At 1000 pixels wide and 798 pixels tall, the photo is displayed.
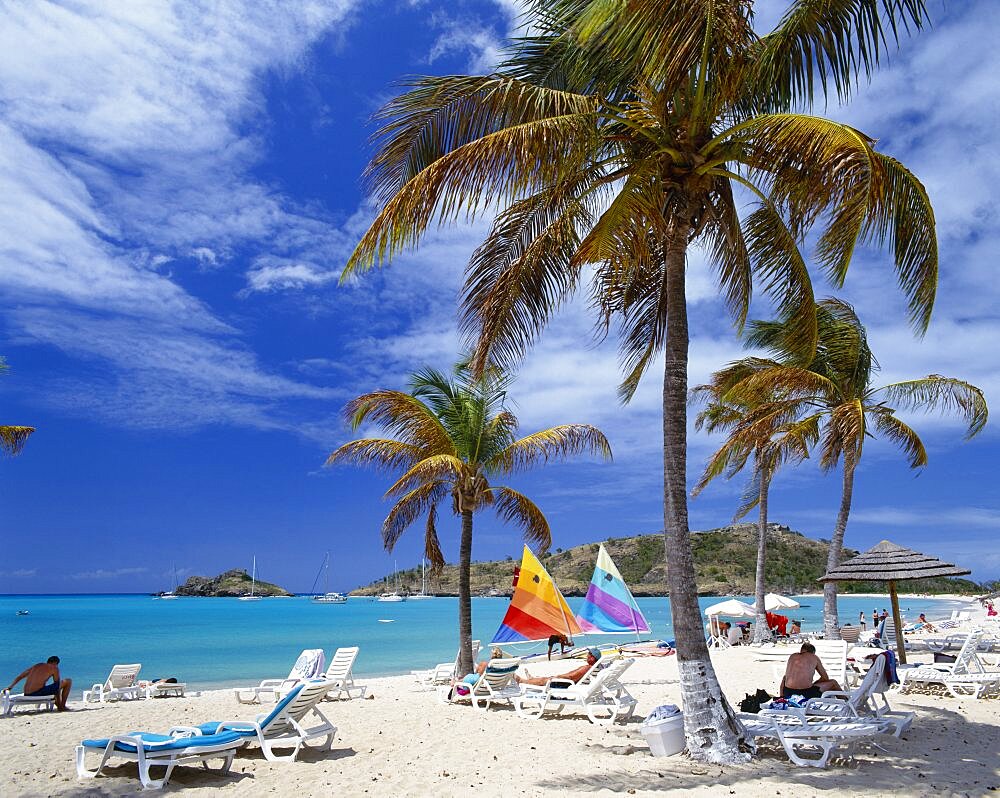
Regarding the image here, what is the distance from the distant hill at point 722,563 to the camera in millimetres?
86312

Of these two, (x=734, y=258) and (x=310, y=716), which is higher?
(x=734, y=258)

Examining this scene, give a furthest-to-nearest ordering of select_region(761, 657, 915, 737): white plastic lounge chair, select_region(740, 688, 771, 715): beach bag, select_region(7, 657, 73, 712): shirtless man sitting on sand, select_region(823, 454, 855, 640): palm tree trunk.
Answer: select_region(823, 454, 855, 640): palm tree trunk → select_region(7, 657, 73, 712): shirtless man sitting on sand → select_region(740, 688, 771, 715): beach bag → select_region(761, 657, 915, 737): white plastic lounge chair

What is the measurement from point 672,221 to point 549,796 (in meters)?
5.50

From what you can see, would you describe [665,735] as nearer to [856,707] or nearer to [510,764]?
[510,764]

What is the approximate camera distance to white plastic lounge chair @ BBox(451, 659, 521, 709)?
10992 millimetres

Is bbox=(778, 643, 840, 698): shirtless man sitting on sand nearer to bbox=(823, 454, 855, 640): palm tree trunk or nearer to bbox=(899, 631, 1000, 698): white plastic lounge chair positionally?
bbox=(899, 631, 1000, 698): white plastic lounge chair

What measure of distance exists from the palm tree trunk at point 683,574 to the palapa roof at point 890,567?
6.38 metres

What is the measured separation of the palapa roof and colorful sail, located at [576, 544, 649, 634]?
702cm

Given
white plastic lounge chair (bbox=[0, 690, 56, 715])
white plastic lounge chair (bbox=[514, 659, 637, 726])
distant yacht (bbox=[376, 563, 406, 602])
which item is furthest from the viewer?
distant yacht (bbox=[376, 563, 406, 602])

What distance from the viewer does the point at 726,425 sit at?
80.7 ft

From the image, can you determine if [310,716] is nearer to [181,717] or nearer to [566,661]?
[181,717]

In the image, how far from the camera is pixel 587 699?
983 cm

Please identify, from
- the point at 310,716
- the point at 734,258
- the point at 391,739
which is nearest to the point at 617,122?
the point at 734,258

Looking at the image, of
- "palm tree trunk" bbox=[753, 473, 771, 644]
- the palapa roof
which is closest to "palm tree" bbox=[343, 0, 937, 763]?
the palapa roof
